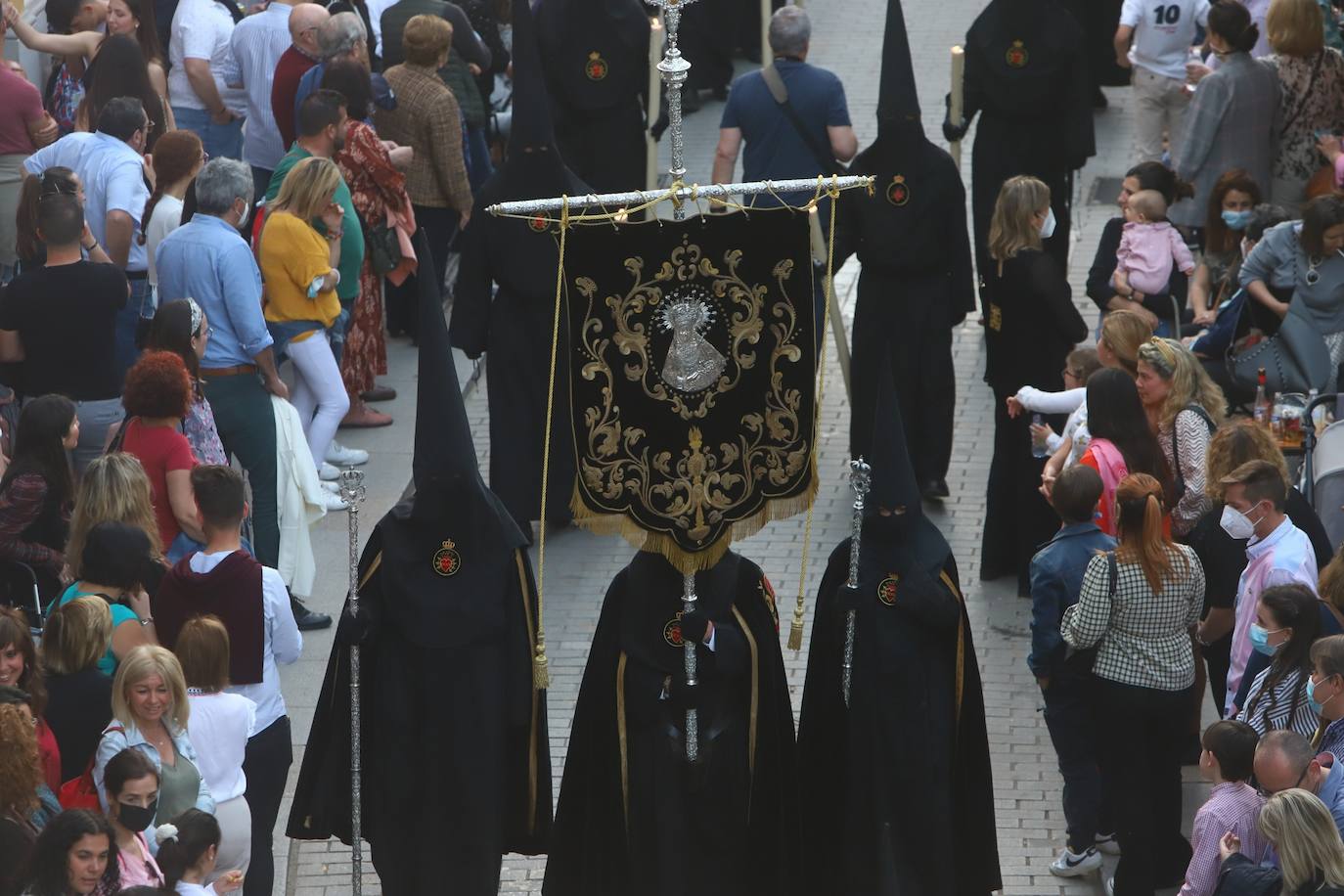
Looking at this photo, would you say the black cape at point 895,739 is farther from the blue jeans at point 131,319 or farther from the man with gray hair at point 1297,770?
the blue jeans at point 131,319

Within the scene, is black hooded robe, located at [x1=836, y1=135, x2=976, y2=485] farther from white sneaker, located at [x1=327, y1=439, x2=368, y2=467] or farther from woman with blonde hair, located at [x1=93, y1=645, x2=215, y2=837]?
woman with blonde hair, located at [x1=93, y1=645, x2=215, y2=837]

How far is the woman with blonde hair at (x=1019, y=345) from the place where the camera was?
34.4 feet

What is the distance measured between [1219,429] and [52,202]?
5.04 metres

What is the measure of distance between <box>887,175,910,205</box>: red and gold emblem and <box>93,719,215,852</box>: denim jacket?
522cm

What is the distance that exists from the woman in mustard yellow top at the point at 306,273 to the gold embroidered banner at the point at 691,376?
3.55 m

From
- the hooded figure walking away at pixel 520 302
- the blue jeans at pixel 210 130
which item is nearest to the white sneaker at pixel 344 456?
the hooded figure walking away at pixel 520 302

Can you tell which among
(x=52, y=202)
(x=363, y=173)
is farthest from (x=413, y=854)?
(x=363, y=173)

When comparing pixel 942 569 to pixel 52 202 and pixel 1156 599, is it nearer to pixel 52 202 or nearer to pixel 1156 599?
pixel 1156 599

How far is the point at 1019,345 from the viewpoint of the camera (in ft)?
35.4

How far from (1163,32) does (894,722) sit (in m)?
8.22

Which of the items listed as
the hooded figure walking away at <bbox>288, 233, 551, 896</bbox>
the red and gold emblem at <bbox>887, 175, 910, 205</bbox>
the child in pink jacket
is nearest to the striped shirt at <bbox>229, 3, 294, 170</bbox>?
the red and gold emblem at <bbox>887, 175, 910, 205</bbox>

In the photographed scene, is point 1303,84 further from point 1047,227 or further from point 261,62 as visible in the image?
point 261,62

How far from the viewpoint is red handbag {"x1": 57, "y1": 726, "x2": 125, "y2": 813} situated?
22.0ft

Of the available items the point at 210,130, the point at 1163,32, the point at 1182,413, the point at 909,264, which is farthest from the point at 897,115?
the point at 210,130
